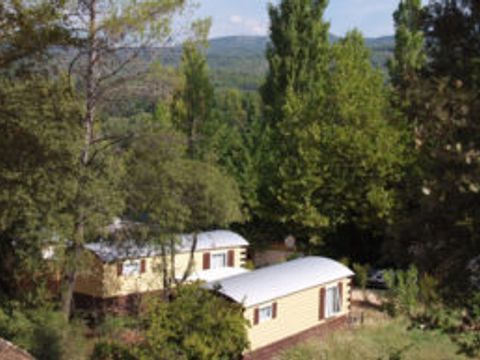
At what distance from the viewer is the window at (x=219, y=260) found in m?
28.2

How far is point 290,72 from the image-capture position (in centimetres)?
3691

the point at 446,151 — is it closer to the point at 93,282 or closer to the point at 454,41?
the point at 454,41

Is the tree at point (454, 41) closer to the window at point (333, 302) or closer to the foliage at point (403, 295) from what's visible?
the window at point (333, 302)

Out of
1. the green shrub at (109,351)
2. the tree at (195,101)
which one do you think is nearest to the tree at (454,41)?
the green shrub at (109,351)

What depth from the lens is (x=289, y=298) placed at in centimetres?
2136

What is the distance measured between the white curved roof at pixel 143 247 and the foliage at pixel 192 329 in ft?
17.6

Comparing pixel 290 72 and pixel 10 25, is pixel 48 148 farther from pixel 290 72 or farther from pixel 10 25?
pixel 290 72

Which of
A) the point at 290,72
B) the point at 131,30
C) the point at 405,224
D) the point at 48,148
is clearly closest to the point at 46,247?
the point at 48,148

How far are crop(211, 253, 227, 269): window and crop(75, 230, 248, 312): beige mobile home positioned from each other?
1.55ft

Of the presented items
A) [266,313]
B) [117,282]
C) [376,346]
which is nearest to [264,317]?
[266,313]

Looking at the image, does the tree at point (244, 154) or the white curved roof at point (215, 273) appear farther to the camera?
the tree at point (244, 154)

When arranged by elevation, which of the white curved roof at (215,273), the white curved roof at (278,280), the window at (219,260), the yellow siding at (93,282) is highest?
the white curved roof at (278,280)

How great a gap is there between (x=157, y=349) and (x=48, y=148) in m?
5.77

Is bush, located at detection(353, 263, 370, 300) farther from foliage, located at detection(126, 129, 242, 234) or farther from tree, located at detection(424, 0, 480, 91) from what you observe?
tree, located at detection(424, 0, 480, 91)
